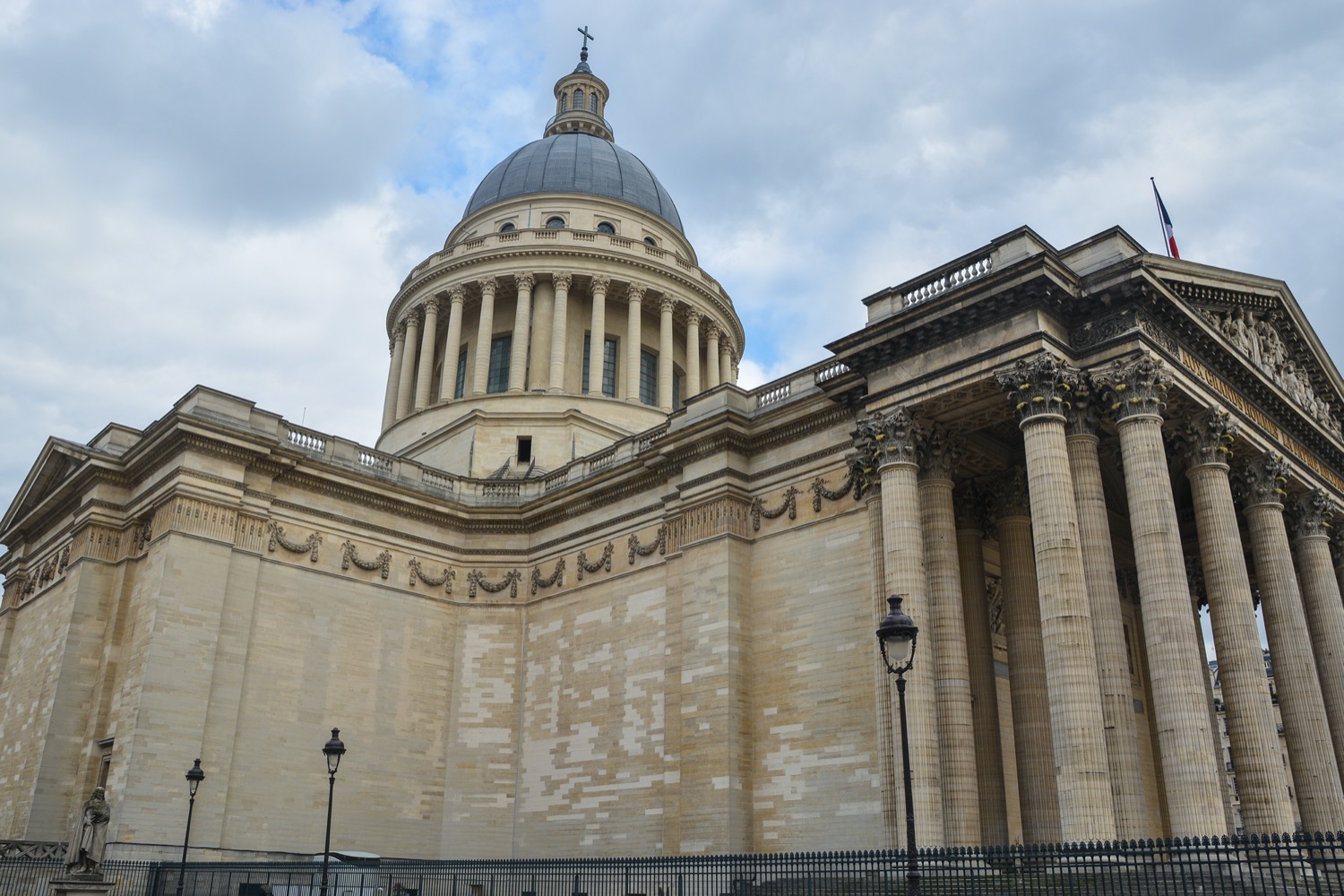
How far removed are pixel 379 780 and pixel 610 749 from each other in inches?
265

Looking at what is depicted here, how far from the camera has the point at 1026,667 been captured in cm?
2666

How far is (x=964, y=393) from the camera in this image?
24.8 metres

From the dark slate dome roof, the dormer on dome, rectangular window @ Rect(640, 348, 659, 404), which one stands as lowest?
rectangular window @ Rect(640, 348, 659, 404)

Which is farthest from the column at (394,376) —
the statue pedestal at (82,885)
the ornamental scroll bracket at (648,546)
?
the statue pedestal at (82,885)

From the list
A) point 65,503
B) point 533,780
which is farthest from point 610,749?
point 65,503

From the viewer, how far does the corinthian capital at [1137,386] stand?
22609 mm

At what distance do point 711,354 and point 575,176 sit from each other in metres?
10.6

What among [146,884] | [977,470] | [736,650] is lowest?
[146,884]

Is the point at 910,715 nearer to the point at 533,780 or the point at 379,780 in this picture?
the point at 533,780

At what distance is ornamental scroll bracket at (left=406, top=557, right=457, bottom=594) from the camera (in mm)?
35188

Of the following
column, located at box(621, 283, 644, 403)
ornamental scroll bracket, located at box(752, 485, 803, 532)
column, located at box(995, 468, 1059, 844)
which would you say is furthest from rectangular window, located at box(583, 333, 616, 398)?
column, located at box(995, 468, 1059, 844)

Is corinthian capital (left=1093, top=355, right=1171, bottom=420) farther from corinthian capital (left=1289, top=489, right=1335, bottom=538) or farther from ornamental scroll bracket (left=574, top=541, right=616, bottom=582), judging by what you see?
ornamental scroll bracket (left=574, top=541, right=616, bottom=582)

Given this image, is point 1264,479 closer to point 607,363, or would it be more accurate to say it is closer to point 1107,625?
point 1107,625

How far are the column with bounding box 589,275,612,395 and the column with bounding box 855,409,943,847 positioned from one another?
65.6 feet
